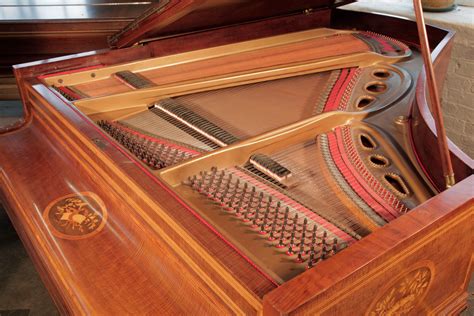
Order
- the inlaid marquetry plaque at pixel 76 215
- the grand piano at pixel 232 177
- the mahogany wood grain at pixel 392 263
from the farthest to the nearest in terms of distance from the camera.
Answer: the inlaid marquetry plaque at pixel 76 215
the grand piano at pixel 232 177
the mahogany wood grain at pixel 392 263

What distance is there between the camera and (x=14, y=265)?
299 centimetres

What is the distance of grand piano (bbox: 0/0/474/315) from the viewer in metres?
1.18

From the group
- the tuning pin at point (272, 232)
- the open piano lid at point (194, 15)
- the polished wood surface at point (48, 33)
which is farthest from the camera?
the polished wood surface at point (48, 33)

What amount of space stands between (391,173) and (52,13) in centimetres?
292

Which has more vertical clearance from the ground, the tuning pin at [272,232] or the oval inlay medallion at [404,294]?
the tuning pin at [272,232]

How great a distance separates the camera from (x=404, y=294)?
130 cm

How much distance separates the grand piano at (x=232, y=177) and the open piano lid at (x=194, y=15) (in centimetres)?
1

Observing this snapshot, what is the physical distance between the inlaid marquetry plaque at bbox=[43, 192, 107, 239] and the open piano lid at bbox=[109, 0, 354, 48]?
930 millimetres

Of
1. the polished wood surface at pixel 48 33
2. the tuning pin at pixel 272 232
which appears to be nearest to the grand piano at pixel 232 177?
the tuning pin at pixel 272 232

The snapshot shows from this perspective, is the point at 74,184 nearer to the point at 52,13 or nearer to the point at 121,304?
the point at 121,304

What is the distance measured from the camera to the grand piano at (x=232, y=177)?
118 cm

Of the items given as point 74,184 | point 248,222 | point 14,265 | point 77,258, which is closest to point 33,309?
point 14,265

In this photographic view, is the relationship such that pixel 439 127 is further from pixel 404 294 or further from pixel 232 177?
pixel 232 177

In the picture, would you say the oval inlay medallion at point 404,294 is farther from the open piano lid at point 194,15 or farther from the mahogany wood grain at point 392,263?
the open piano lid at point 194,15
